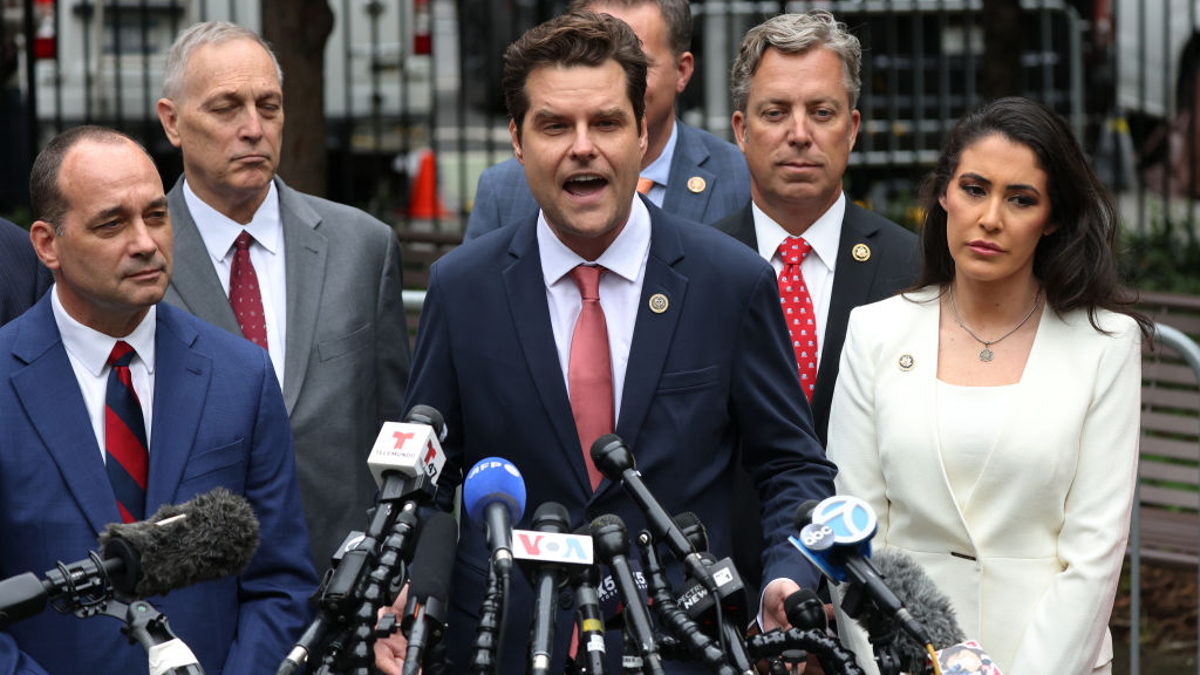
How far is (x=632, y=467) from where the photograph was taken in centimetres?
309

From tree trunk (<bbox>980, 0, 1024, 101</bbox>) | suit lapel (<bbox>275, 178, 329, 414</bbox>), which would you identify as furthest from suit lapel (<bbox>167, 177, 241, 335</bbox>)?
tree trunk (<bbox>980, 0, 1024, 101</bbox>)

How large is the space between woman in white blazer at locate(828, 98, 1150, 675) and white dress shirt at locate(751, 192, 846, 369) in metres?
0.44

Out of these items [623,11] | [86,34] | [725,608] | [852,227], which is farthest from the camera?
[86,34]

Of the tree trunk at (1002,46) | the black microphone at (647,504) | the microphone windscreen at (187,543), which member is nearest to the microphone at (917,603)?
the black microphone at (647,504)

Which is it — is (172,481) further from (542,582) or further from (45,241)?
(542,582)

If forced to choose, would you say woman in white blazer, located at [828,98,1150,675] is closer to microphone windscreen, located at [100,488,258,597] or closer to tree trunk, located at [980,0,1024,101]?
microphone windscreen, located at [100,488,258,597]

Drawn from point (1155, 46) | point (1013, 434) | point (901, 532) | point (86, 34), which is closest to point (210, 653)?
point (901, 532)

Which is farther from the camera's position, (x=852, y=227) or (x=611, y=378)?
(x=852, y=227)

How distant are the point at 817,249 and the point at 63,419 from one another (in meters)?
2.34

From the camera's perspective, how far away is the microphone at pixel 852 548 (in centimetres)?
282

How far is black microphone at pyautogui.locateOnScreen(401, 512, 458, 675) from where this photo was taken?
279 cm

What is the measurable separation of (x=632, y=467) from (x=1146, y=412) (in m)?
5.26

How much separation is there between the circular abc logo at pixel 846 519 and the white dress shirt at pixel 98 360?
1843mm

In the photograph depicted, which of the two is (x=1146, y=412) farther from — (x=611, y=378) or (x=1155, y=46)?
(x=1155, y=46)
